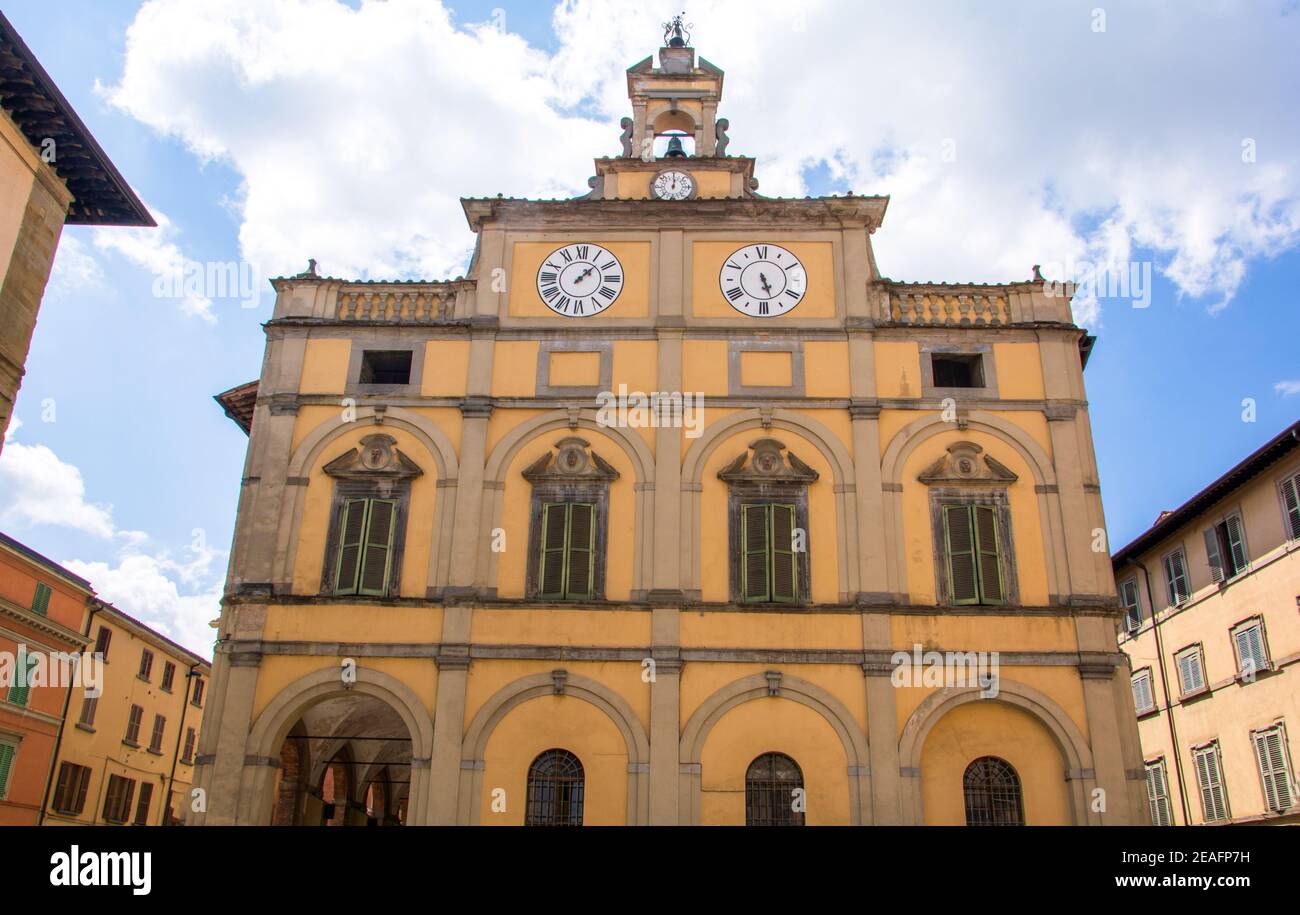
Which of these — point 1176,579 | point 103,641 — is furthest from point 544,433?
point 103,641

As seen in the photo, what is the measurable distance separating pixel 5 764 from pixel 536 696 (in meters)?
21.9

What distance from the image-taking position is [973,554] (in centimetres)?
1873

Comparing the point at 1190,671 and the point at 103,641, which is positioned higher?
the point at 103,641

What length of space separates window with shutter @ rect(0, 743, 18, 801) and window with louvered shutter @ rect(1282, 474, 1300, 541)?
3460 cm

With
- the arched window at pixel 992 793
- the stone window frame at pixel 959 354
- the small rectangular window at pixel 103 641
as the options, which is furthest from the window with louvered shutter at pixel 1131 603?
the small rectangular window at pixel 103 641

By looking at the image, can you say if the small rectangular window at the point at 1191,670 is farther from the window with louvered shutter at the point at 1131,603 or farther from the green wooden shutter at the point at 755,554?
the green wooden shutter at the point at 755,554

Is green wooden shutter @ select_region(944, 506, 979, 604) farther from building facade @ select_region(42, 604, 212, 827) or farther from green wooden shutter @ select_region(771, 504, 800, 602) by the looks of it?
building facade @ select_region(42, 604, 212, 827)

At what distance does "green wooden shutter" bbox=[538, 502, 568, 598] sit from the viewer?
18.6 metres

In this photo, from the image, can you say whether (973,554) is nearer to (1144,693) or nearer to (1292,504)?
(1292,504)

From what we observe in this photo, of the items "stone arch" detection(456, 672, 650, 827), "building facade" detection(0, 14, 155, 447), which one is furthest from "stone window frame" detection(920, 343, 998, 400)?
"building facade" detection(0, 14, 155, 447)

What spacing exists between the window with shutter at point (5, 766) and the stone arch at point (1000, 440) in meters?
27.0

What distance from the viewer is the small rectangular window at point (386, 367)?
2064 centimetres
